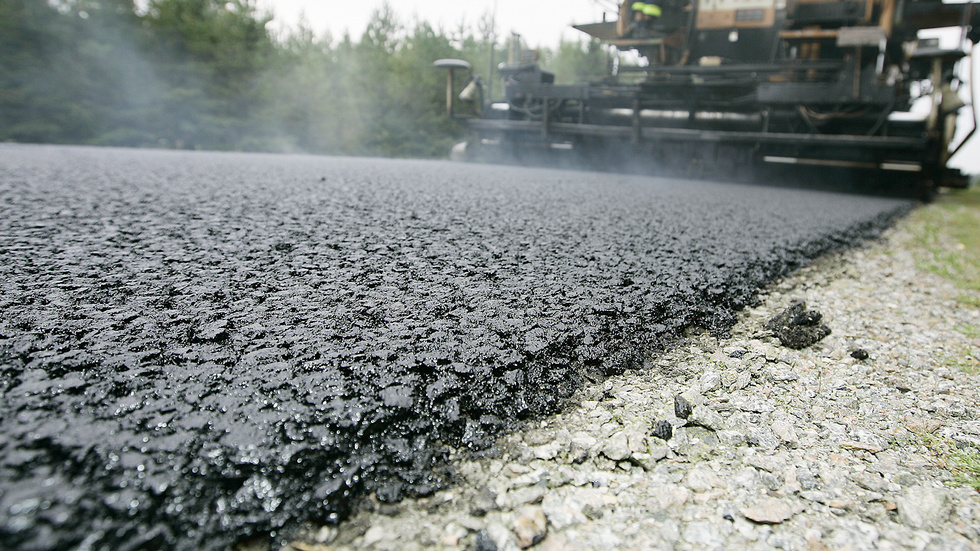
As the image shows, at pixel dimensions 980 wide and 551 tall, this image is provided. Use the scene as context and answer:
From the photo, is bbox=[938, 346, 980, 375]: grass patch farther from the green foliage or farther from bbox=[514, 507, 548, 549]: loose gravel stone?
bbox=[514, 507, 548, 549]: loose gravel stone

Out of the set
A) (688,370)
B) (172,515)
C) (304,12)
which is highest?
(304,12)

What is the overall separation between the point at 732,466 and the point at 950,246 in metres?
3.83

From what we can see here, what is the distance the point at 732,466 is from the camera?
0.85 metres

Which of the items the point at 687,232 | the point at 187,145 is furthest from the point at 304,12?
the point at 687,232

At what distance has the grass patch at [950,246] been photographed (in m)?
2.51

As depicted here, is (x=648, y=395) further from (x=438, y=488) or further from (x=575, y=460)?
(x=438, y=488)

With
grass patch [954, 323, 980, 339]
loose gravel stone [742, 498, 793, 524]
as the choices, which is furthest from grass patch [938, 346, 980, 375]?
loose gravel stone [742, 498, 793, 524]

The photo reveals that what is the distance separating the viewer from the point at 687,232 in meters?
2.57

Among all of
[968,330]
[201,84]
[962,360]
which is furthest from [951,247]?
[201,84]

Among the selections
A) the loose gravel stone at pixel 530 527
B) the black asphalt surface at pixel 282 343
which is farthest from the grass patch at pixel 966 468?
the loose gravel stone at pixel 530 527

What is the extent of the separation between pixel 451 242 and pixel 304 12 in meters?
47.2

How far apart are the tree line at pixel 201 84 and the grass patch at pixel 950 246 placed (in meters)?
12.4

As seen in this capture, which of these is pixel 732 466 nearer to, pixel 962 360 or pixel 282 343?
pixel 282 343

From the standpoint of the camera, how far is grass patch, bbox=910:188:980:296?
2512 mm
